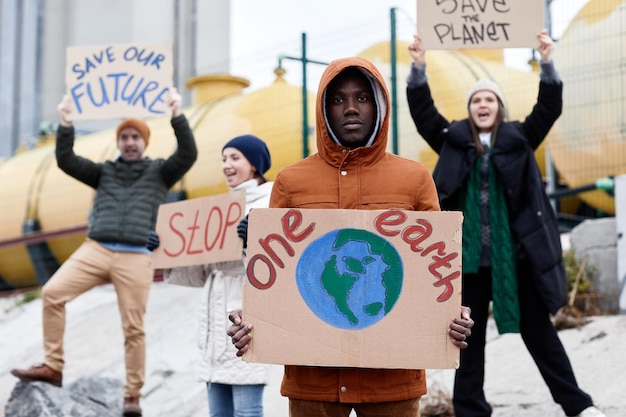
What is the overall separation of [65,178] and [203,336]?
7.85 m

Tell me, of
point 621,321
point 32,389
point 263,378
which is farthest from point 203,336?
point 621,321

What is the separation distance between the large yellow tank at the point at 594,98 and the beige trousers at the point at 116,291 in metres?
3.84

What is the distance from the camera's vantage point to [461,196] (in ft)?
13.7

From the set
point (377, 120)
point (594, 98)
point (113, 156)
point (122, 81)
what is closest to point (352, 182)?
point (377, 120)

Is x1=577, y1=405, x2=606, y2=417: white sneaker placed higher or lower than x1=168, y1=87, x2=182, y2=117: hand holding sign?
lower

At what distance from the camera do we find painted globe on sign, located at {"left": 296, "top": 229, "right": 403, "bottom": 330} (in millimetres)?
2510

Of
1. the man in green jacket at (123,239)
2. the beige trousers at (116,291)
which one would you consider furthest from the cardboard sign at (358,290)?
the beige trousers at (116,291)

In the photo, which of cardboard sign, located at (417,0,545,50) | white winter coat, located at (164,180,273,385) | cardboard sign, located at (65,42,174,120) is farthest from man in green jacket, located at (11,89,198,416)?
cardboard sign, located at (417,0,545,50)

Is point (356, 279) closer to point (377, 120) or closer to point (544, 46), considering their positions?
point (377, 120)

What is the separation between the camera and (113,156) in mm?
10859

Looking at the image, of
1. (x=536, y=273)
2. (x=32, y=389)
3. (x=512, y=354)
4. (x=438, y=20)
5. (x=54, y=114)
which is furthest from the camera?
(x=54, y=114)

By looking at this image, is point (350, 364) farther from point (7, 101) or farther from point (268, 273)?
point (7, 101)

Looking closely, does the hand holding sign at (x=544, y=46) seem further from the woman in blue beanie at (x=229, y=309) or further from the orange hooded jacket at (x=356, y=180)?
the orange hooded jacket at (x=356, y=180)

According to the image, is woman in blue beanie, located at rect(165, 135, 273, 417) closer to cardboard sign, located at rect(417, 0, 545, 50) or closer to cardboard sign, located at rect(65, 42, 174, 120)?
cardboard sign, located at rect(417, 0, 545, 50)
